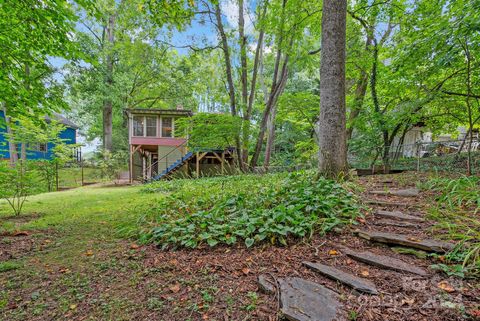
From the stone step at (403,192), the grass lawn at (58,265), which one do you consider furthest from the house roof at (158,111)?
the stone step at (403,192)

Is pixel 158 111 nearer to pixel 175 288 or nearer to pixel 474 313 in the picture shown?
pixel 175 288

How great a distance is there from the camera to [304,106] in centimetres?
909

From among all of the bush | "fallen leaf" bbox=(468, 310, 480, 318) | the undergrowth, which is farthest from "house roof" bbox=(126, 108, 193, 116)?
"fallen leaf" bbox=(468, 310, 480, 318)

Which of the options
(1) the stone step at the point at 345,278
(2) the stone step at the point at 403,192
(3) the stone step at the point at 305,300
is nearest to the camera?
(3) the stone step at the point at 305,300

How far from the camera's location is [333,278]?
1651 millimetres

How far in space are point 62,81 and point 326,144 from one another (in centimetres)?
1563

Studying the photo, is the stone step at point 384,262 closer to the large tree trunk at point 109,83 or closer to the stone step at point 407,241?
the stone step at point 407,241

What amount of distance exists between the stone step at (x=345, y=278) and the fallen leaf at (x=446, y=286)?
38cm

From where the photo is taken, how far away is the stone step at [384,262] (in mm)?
1614

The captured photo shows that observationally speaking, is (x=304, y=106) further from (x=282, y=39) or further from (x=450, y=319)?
(x=450, y=319)

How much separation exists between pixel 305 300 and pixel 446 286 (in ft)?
2.87

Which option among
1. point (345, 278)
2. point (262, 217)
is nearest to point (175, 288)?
point (262, 217)

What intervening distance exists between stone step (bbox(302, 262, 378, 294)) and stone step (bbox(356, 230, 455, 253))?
609 millimetres

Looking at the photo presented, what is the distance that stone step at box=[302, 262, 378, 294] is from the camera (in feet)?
4.87
